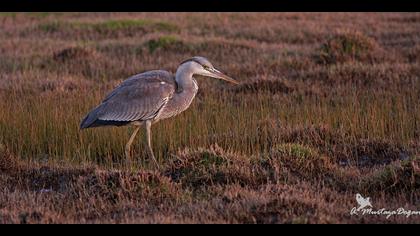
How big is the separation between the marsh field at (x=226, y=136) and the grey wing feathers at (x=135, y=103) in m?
0.53

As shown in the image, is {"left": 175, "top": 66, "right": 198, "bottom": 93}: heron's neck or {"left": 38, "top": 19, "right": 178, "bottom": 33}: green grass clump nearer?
{"left": 175, "top": 66, "right": 198, "bottom": 93}: heron's neck

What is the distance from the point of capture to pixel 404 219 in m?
5.68

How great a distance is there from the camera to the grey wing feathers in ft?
26.2

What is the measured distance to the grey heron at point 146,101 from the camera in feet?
26.3

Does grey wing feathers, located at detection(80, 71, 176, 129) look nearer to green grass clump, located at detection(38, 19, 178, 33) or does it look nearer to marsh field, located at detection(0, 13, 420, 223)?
marsh field, located at detection(0, 13, 420, 223)

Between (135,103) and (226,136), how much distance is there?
137 centimetres
